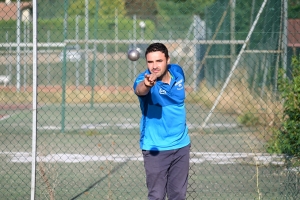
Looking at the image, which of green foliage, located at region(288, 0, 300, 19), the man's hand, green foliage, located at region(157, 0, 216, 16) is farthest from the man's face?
green foliage, located at region(157, 0, 216, 16)

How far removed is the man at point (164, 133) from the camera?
480cm

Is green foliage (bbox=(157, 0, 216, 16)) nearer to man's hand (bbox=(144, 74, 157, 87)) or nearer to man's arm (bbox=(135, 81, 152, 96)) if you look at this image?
man's arm (bbox=(135, 81, 152, 96))

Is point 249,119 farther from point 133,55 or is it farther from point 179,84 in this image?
point 179,84

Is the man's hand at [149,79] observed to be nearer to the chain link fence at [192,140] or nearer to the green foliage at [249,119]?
the chain link fence at [192,140]

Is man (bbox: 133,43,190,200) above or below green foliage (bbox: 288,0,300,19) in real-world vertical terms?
below

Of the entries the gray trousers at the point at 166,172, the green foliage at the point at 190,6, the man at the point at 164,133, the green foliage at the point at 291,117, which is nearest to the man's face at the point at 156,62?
the man at the point at 164,133

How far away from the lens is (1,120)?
1363 centimetres

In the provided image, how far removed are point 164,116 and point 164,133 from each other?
5.7 inches

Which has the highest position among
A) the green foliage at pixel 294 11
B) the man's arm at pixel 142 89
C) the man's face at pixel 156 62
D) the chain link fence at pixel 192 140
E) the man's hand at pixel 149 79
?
the green foliage at pixel 294 11

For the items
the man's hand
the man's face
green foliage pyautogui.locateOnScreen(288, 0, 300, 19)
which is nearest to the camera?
the man's hand

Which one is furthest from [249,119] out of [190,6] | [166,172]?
[166,172]

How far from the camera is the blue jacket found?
4.81 metres

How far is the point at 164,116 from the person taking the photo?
190 inches

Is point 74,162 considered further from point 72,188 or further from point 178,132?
point 178,132
